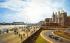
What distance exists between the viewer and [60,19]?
4855 millimetres

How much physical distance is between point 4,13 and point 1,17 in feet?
0.41

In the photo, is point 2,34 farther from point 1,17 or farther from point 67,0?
point 67,0

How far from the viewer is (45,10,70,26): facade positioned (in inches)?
189

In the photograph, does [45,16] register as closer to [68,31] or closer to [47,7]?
[47,7]

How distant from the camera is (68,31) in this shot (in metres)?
4.71

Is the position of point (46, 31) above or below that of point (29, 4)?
below

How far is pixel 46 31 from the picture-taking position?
15.7 ft

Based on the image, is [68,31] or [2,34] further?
[2,34]

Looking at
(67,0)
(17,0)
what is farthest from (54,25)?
(17,0)

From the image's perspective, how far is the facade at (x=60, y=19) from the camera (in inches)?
189

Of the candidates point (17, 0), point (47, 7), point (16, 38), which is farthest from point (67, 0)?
point (16, 38)

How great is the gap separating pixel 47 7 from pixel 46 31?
600mm

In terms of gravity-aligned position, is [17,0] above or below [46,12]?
above

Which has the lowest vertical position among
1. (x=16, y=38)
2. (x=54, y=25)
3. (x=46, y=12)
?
(x=16, y=38)
